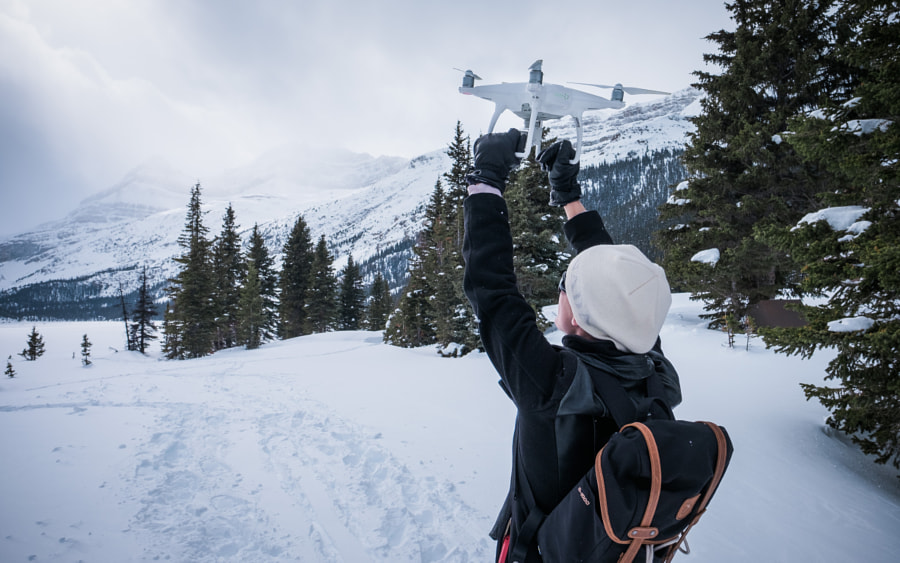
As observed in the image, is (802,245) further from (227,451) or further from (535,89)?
(227,451)

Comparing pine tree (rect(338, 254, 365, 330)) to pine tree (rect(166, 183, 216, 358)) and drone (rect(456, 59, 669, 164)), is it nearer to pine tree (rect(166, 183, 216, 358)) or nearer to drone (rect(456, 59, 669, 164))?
pine tree (rect(166, 183, 216, 358))

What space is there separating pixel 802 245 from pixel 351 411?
757 centimetres

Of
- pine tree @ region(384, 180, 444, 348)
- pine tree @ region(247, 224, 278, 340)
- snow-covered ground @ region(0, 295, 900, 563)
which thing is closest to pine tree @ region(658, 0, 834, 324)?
snow-covered ground @ region(0, 295, 900, 563)

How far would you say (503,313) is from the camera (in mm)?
1680

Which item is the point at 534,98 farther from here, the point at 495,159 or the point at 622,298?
the point at 622,298

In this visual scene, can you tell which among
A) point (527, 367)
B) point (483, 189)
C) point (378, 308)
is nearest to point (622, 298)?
point (527, 367)

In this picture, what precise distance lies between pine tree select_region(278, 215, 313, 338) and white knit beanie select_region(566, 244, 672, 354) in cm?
4294

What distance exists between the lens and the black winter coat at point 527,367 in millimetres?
1531

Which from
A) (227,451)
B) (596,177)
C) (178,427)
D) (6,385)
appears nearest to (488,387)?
(227,451)

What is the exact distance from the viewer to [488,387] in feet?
29.2

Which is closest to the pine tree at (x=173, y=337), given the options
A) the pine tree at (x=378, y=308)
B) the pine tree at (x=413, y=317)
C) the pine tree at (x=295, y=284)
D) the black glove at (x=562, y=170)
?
the pine tree at (x=295, y=284)

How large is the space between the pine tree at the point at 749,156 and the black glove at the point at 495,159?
11.3 m

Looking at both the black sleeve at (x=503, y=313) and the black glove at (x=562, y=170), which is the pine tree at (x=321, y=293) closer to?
the black glove at (x=562, y=170)

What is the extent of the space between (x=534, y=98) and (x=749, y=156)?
12345 mm
